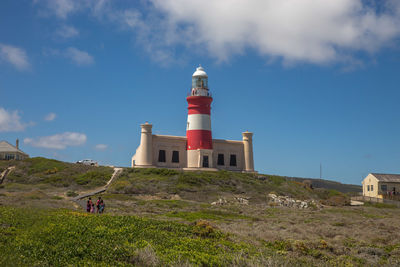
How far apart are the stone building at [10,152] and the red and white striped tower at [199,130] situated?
2640 cm

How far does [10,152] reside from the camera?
5934 cm

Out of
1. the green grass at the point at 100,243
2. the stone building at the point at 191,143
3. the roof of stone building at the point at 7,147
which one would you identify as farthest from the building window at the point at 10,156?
the green grass at the point at 100,243

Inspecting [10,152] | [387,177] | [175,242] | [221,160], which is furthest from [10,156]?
[387,177]

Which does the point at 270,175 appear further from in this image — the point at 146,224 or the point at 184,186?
the point at 146,224

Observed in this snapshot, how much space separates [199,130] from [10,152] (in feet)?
95.2

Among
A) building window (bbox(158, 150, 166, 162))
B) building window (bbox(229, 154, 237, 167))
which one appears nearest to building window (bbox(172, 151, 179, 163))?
building window (bbox(158, 150, 166, 162))

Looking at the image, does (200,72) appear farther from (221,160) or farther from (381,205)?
(381,205)

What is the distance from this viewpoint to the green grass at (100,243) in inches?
410

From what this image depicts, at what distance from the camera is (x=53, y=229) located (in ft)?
44.3

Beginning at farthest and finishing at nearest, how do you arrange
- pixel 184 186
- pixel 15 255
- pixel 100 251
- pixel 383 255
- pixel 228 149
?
1. pixel 228 149
2. pixel 184 186
3. pixel 383 255
4. pixel 100 251
5. pixel 15 255

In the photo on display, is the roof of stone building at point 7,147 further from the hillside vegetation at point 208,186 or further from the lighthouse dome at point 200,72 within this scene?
the lighthouse dome at point 200,72

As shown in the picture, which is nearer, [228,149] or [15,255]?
[15,255]

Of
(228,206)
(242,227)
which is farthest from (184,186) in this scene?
(242,227)

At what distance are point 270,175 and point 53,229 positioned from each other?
50.0m
